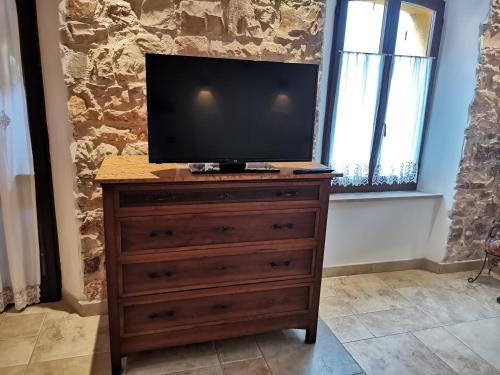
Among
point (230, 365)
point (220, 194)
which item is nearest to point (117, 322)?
point (230, 365)

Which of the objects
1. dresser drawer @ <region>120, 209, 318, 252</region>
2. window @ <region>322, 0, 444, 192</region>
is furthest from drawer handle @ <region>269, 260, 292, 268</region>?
window @ <region>322, 0, 444, 192</region>

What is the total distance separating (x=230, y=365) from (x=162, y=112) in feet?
4.70

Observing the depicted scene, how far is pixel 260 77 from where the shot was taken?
187 cm

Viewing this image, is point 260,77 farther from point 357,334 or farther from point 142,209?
point 357,334

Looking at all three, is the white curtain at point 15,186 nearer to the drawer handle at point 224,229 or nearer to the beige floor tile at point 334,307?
the drawer handle at point 224,229

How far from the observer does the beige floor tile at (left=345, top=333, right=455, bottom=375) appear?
6.63 feet

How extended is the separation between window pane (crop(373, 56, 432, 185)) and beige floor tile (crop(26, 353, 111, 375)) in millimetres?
2482

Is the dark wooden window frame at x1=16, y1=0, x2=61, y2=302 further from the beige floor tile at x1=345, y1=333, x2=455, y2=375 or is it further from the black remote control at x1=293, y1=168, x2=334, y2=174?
the beige floor tile at x1=345, y1=333, x2=455, y2=375

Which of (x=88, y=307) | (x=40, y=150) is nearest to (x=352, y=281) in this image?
(x=88, y=307)

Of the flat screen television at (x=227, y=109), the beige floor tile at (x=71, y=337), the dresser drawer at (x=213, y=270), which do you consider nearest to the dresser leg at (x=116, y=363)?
the beige floor tile at (x=71, y=337)

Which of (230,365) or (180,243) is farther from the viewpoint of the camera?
(230,365)

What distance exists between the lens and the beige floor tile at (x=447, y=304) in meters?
2.56

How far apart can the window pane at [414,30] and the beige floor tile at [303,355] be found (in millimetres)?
2364

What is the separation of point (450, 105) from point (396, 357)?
6.96ft
